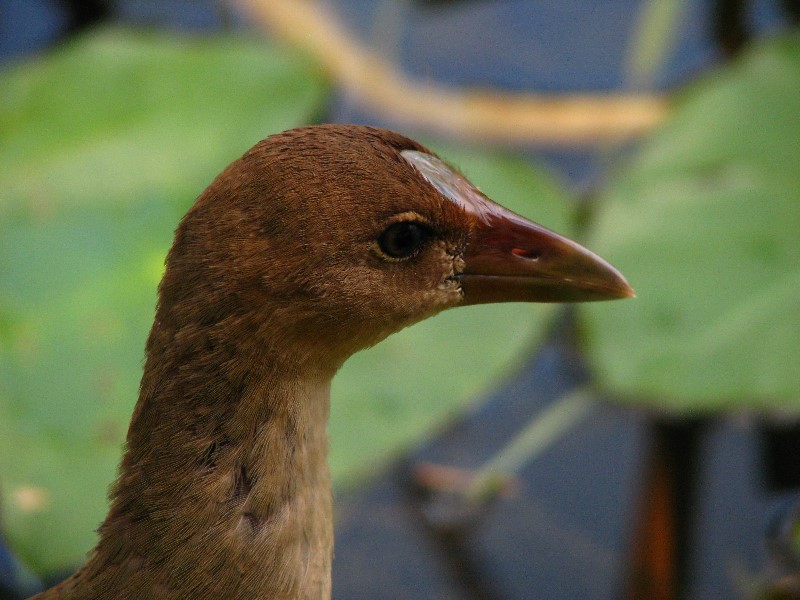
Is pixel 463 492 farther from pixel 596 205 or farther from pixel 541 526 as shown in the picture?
pixel 596 205

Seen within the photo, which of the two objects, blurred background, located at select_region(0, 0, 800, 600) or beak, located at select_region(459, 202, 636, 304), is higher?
blurred background, located at select_region(0, 0, 800, 600)

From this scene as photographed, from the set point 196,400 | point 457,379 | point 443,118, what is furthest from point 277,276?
point 443,118

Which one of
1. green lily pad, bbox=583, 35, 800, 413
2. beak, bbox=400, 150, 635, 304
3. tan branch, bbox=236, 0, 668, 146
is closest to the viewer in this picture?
beak, bbox=400, 150, 635, 304

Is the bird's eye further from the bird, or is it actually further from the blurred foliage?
the blurred foliage

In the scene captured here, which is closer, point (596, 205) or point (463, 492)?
point (463, 492)

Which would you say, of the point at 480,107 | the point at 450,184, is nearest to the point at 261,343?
the point at 450,184

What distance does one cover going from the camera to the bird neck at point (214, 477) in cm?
132

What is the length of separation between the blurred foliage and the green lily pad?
187 mm

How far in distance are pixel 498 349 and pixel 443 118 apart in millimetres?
948

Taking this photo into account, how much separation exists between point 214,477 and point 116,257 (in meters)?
1.19

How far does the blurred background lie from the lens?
7.07 feet

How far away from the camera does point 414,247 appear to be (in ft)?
4.52

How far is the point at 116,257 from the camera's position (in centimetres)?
240

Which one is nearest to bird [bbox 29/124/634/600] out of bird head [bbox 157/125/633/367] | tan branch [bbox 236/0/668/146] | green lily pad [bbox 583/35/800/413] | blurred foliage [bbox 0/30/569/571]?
bird head [bbox 157/125/633/367]
